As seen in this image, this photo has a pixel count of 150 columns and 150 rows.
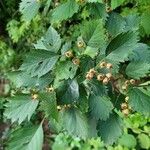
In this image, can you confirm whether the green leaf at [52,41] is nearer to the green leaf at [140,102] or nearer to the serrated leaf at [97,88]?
the serrated leaf at [97,88]

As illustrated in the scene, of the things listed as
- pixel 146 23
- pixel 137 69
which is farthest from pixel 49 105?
pixel 146 23

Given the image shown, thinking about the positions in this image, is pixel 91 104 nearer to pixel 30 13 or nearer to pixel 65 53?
pixel 65 53

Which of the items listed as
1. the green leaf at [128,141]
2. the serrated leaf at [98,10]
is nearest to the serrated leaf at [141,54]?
the serrated leaf at [98,10]

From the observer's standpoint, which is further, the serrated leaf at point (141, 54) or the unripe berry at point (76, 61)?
the serrated leaf at point (141, 54)

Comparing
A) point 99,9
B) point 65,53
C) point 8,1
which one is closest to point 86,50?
point 65,53

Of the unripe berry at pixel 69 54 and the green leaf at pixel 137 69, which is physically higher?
the unripe berry at pixel 69 54

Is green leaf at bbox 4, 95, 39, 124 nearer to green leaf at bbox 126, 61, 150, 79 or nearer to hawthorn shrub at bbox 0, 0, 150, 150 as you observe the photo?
hawthorn shrub at bbox 0, 0, 150, 150
